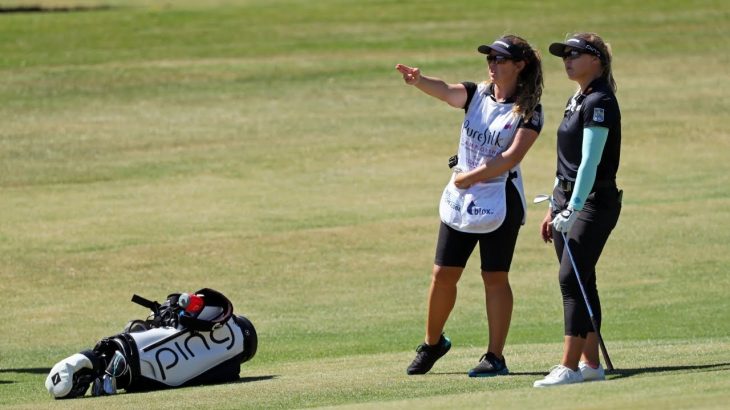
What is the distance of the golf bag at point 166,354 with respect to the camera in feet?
29.1

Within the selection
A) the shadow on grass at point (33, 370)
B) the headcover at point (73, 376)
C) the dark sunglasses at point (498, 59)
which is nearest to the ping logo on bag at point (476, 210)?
the dark sunglasses at point (498, 59)

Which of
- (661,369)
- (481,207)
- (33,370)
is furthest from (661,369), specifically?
(33,370)

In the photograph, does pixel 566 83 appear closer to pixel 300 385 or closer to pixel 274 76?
pixel 274 76

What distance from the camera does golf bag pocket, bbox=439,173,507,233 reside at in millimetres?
8992

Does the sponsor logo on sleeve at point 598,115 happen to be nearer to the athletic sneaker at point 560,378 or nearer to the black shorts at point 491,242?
the black shorts at point 491,242

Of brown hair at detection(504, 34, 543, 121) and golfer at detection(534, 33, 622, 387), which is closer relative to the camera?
golfer at detection(534, 33, 622, 387)

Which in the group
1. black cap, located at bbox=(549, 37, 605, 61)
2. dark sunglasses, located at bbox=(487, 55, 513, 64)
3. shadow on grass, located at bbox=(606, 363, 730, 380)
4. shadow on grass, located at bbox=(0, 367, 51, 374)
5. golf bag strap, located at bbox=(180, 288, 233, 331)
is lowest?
shadow on grass, located at bbox=(0, 367, 51, 374)

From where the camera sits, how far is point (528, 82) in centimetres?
892

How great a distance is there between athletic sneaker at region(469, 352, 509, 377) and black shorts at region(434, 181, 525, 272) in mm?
564

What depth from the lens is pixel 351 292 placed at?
1484cm

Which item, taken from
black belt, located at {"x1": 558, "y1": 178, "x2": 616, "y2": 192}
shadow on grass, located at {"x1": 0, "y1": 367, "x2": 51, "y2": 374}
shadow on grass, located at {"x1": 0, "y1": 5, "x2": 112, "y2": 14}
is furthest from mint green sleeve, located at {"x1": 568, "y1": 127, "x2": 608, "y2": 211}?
shadow on grass, located at {"x1": 0, "y1": 5, "x2": 112, "y2": 14}

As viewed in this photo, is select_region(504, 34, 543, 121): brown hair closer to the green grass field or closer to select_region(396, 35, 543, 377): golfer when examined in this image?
select_region(396, 35, 543, 377): golfer

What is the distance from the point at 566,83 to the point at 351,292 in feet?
48.6

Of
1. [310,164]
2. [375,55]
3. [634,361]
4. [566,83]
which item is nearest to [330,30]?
[375,55]
